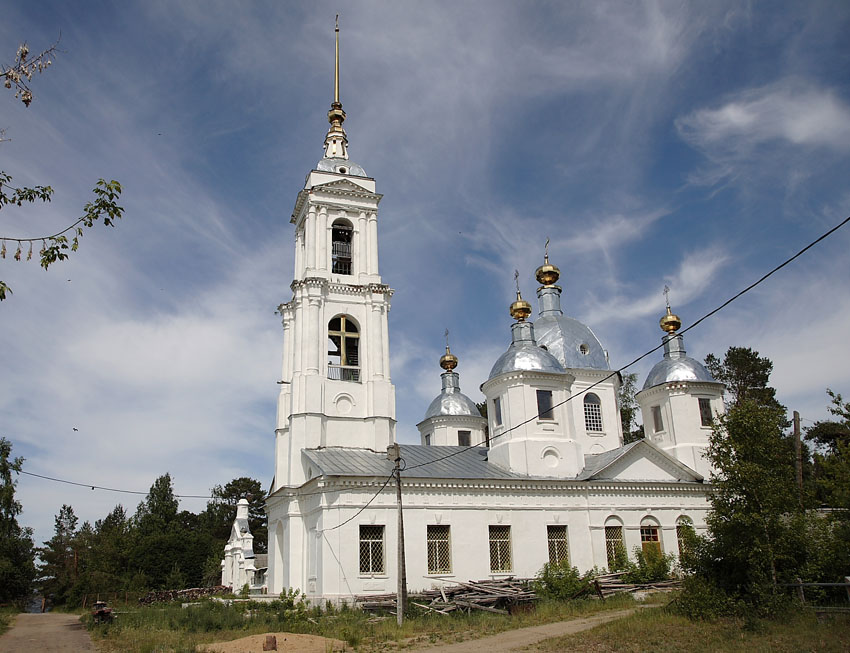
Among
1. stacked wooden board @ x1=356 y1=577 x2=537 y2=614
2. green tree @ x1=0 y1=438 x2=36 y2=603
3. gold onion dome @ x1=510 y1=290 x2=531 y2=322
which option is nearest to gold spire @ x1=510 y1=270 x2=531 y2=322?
gold onion dome @ x1=510 y1=290 x2=531 y2=322

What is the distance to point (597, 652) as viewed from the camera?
510 inches

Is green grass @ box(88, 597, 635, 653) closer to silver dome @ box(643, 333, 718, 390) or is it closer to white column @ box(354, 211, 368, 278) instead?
silver dome @ box(643, 333, 718, 390)

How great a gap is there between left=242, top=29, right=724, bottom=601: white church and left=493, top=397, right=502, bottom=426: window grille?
0.33 ft

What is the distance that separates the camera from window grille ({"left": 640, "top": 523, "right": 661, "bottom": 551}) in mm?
26953

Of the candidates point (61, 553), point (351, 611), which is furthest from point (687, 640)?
point (61, 553)

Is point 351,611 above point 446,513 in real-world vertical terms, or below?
below

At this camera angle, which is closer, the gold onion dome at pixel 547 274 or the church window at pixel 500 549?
the church window at pixel 500 549

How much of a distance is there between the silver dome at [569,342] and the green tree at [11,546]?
96.3ft

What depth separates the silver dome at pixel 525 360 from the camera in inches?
1133

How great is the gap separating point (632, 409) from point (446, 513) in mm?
26189

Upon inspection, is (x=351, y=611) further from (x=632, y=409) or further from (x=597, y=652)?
(x=632, y=409)

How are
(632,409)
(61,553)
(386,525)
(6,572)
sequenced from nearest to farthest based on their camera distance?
(386,525)
(6,572)
(632,409)
(61,553)

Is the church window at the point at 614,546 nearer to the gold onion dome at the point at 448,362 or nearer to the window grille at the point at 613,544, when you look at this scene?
the window grille at the point at 613,544

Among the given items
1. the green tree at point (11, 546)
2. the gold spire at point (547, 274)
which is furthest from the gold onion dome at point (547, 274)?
the green tree at point (11, 546)
